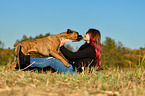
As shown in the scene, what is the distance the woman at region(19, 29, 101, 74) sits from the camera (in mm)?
6277

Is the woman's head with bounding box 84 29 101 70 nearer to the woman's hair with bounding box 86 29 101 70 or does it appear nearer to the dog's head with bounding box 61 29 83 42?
the woman's hair with bounding box 86 29 101 70

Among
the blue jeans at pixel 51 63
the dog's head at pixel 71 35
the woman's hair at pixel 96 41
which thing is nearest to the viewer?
the blue jeans at pixel 51 63

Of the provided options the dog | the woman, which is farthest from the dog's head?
the woman

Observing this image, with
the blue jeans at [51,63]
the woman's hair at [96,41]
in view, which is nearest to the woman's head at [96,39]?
the woman's hair at [96,41]

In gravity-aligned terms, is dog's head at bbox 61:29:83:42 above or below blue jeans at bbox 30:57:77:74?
above

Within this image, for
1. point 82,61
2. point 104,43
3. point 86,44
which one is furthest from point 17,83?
point 104,43

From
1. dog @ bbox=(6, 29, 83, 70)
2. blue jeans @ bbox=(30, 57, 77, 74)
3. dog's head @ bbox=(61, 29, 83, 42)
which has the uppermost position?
dog's head @ bbox=(61, 29, 83, 42)

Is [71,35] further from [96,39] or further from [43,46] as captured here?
[43,46]

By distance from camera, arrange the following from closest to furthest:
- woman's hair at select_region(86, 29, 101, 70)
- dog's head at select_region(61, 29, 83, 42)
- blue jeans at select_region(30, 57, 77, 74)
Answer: blue jeans at select_region(30, 57, 77, 74)
woman's hair at select_region(86, 29, 101, 70)
dog's head at select_region(61, 29, 83, 42)

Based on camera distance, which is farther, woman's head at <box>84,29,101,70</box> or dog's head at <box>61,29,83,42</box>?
dog's head at <box>61,29,83,42</box>

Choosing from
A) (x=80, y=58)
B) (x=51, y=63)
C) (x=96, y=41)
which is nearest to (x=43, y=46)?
(x=51, y=63)

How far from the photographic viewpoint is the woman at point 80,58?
6.28 m

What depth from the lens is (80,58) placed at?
6.71 metres

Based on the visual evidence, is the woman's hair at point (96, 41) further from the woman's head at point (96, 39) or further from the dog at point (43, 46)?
the dog at point (43, 46)
